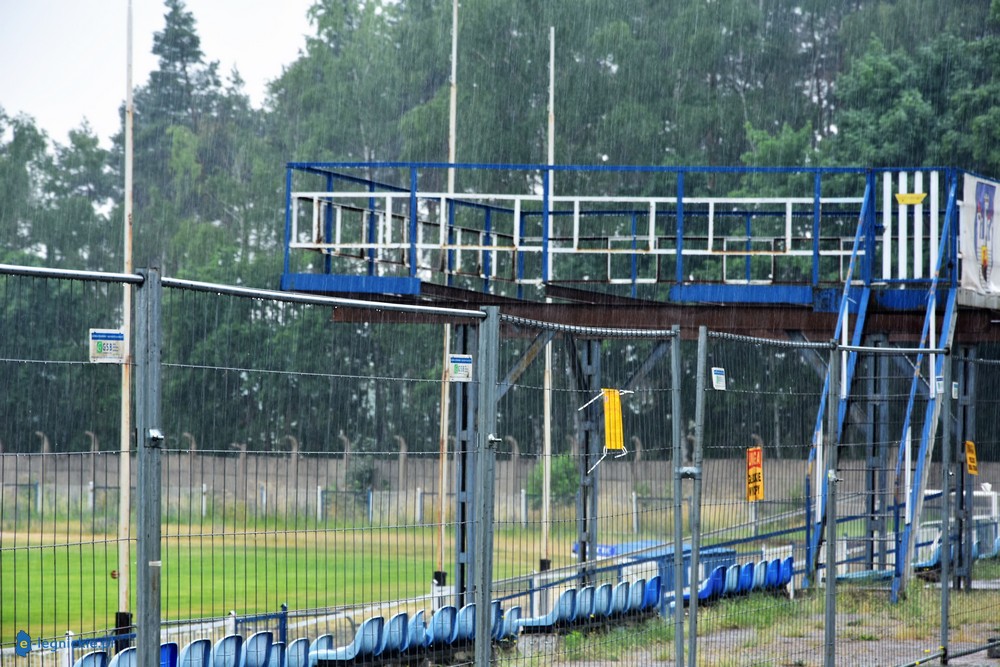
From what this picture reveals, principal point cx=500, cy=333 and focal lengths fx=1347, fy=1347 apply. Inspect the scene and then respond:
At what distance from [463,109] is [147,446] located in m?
51.9

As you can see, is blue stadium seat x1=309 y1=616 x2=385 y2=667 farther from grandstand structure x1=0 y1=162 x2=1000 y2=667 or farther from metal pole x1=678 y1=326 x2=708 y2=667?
metal pole x1=678 y1=326 x2=708 y2=667

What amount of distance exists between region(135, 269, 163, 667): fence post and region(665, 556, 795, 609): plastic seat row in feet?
15.0

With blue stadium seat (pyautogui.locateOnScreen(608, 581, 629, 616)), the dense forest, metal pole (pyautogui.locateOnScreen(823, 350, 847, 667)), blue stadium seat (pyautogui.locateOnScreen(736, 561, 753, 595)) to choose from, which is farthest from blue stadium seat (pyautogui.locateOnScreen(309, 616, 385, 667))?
the dense forest

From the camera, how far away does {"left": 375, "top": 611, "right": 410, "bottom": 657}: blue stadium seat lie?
6868 millimetres

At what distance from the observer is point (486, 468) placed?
6387 mm

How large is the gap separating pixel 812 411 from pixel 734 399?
2.57 meters

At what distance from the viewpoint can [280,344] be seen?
6535mm

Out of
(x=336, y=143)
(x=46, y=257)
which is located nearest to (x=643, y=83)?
(x=336, y=143)

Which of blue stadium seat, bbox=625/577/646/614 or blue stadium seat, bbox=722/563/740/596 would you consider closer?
blue stadium seat, bbox=625/577/646/614

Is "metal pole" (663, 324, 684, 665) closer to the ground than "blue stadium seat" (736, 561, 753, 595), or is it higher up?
higher up

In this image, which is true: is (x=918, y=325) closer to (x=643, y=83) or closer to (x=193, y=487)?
(x=193, y=487)

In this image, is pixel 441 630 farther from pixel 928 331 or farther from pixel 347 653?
pixel 928 331

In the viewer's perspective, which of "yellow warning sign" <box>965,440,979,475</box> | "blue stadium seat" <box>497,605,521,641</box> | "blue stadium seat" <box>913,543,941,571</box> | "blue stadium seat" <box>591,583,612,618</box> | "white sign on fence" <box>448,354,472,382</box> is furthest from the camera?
"blue stadium seat" <box>913,543,941,571</box>

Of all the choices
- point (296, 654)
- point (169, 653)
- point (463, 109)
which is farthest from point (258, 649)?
point (463, 109)
